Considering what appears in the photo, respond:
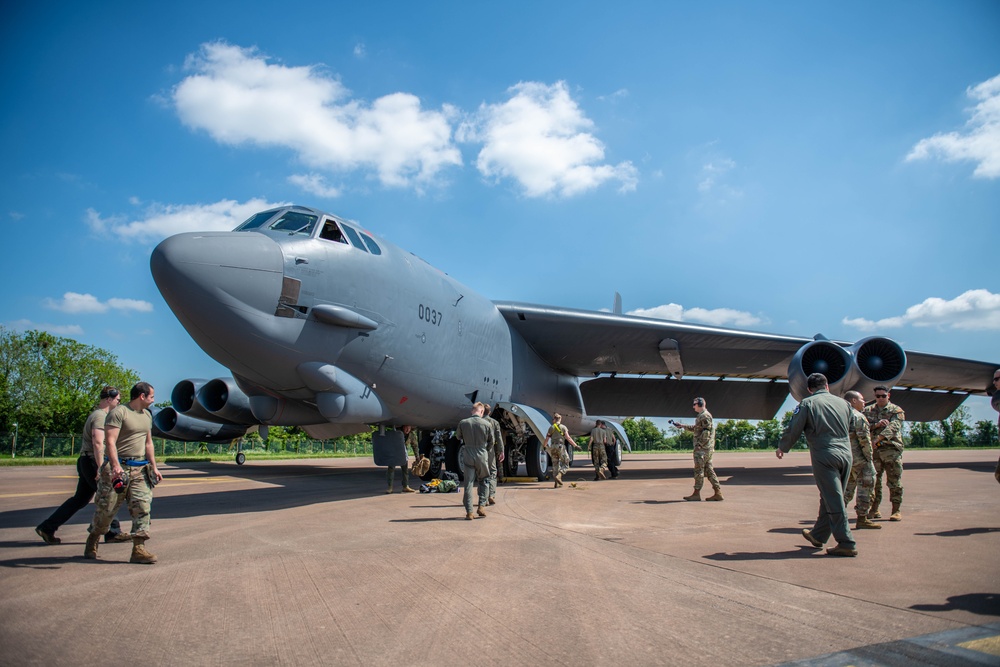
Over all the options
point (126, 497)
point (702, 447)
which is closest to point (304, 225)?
point (126, 497)

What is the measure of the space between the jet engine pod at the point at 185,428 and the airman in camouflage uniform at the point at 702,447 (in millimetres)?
15906

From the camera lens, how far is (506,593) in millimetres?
3914

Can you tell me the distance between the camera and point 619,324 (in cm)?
1395

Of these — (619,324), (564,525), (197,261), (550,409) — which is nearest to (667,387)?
(550,409)

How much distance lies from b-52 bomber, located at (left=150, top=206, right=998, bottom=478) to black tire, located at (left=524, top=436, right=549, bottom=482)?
43mm

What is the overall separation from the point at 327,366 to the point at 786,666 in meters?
6.96

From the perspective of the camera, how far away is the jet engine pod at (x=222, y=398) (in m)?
15.9

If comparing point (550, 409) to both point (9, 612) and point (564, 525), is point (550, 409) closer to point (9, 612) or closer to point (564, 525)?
point (564, 525)

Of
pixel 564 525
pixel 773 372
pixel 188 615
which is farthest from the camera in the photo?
pixel 773 372

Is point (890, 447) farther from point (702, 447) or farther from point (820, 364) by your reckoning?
point (820, 364)

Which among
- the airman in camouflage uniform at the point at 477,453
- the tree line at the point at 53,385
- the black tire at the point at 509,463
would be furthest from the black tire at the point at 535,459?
the tree line at the point at 53,385

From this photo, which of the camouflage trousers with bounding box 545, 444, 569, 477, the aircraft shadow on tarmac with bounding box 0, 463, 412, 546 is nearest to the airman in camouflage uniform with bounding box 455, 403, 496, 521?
the aircraft shadow on tarmac with bounding box 0, 463, 412, 546

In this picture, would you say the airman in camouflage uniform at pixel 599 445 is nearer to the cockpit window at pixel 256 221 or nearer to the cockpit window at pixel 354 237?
the cockpit window at pixel 354 237

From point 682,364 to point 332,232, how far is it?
36.8 feet
